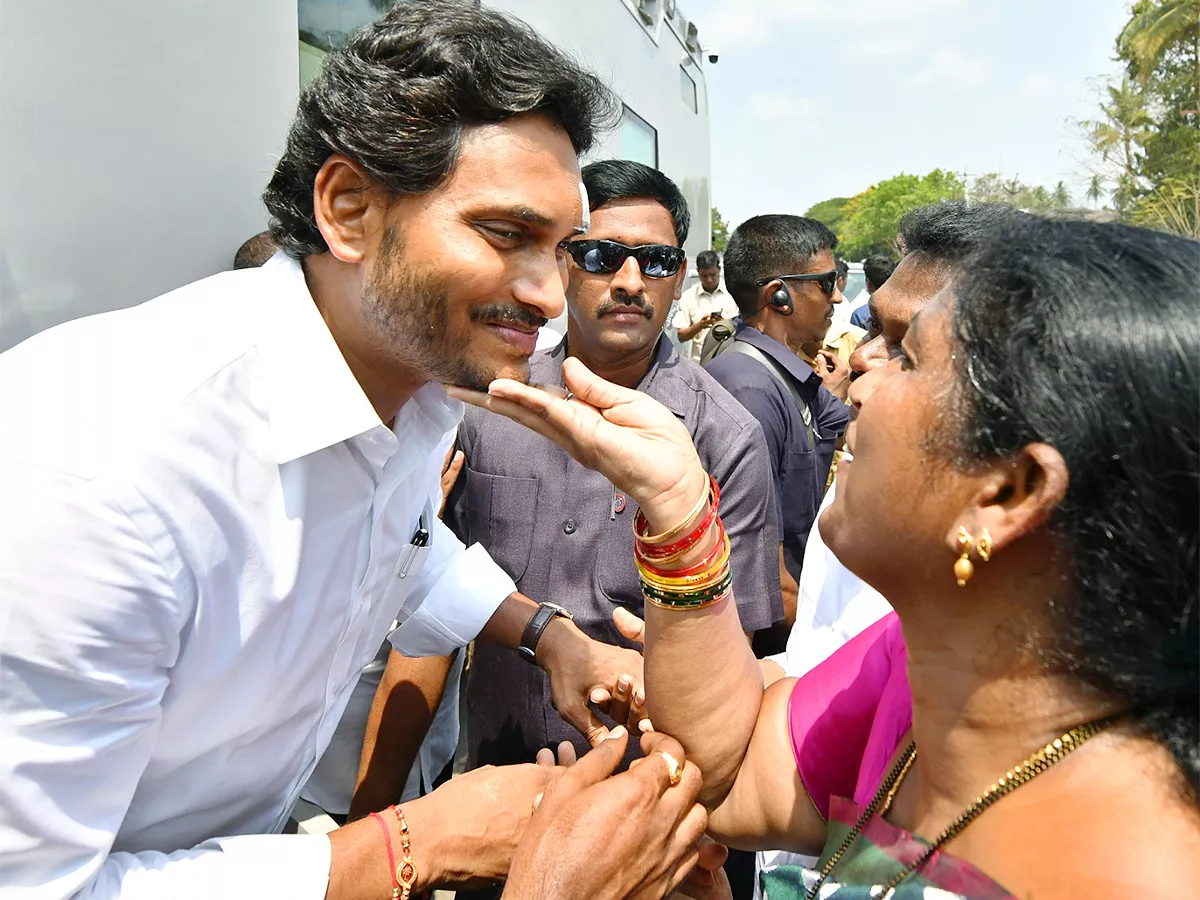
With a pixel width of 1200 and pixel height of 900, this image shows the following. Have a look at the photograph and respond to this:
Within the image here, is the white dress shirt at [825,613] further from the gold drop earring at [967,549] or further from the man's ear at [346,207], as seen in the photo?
the man's ear at [346,207]

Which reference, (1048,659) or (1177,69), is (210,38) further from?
(1177,69)

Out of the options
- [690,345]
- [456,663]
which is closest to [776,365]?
[456,663]

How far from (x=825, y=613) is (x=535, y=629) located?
69 cm

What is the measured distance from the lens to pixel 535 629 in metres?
2.07

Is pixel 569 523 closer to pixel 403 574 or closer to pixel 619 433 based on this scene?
pixel 403 574

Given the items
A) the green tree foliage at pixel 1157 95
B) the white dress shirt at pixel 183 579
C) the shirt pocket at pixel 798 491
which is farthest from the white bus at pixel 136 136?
the green tree foliage at pixel 1157 95

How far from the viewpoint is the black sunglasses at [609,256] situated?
9.21 feet

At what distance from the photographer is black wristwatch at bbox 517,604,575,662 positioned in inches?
81.4

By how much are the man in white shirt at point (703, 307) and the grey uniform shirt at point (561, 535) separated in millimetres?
6331

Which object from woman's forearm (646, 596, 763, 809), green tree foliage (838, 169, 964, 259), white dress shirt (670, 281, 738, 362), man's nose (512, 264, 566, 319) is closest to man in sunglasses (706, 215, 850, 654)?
woman's forearm (646, 596, 763, 809)

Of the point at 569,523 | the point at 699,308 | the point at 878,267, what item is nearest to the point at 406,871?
the point at 569,523

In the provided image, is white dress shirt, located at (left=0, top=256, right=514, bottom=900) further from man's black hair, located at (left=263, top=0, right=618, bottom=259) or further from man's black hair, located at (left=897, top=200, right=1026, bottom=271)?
man's black hair, located at (left=897, top=200, right=1026, bottom=271)

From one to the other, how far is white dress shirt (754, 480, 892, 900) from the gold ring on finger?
467 mm

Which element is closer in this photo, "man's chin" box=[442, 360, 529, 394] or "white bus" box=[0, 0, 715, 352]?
"man's chin" box=[442, 360, 529, 394]
